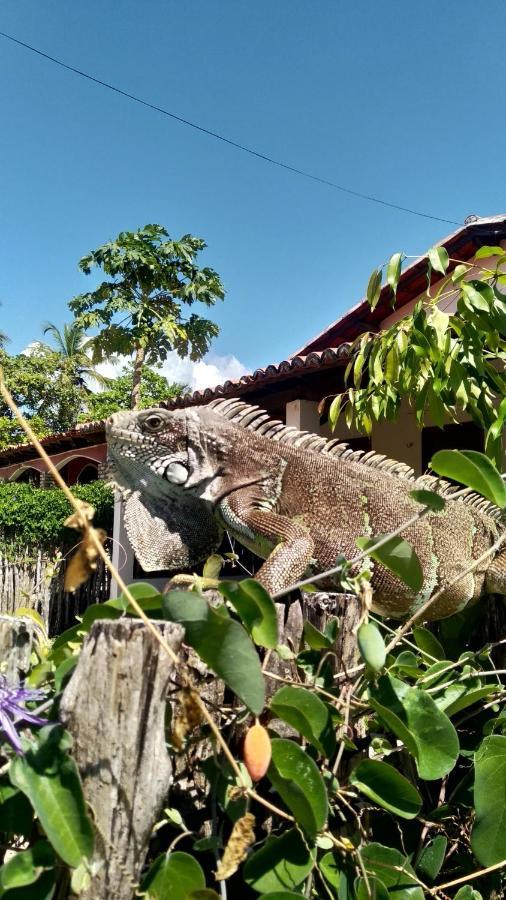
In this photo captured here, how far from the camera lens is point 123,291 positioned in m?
15.3

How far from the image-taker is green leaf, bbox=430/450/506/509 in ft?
3.21

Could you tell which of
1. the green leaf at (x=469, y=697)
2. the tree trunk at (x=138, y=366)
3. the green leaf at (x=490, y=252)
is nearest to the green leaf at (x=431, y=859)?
the green leaf at (x=469, y=697)

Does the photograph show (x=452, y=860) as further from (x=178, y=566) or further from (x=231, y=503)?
(x=178, y=566)

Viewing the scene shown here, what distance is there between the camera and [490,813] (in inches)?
43.4

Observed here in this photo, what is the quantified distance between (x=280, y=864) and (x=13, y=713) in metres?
0.42

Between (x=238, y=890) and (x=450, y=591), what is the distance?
1.22m

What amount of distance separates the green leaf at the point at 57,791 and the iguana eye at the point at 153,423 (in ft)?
5.44

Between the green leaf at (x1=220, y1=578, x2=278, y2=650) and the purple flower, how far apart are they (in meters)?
0.27

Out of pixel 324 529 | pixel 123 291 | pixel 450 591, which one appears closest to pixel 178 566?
pixel 324 529

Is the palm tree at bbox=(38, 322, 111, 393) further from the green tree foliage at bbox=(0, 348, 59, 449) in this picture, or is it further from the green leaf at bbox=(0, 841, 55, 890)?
the green leaf at bbox=(0, 841, 55, 890)

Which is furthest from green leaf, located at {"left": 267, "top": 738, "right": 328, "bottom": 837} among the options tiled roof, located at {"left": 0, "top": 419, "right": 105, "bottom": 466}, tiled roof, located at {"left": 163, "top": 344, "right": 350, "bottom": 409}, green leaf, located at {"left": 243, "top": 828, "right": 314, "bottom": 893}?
tiled roof, located at {"left": 0, "top": 419, "right": 105, "bottom": 466}

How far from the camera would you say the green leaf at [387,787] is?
41.4 inches

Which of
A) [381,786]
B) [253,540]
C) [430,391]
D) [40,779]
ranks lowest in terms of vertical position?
[381,786]

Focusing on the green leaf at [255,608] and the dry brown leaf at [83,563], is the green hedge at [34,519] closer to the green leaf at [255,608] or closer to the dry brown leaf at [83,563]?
the green leaf at [255,608]
